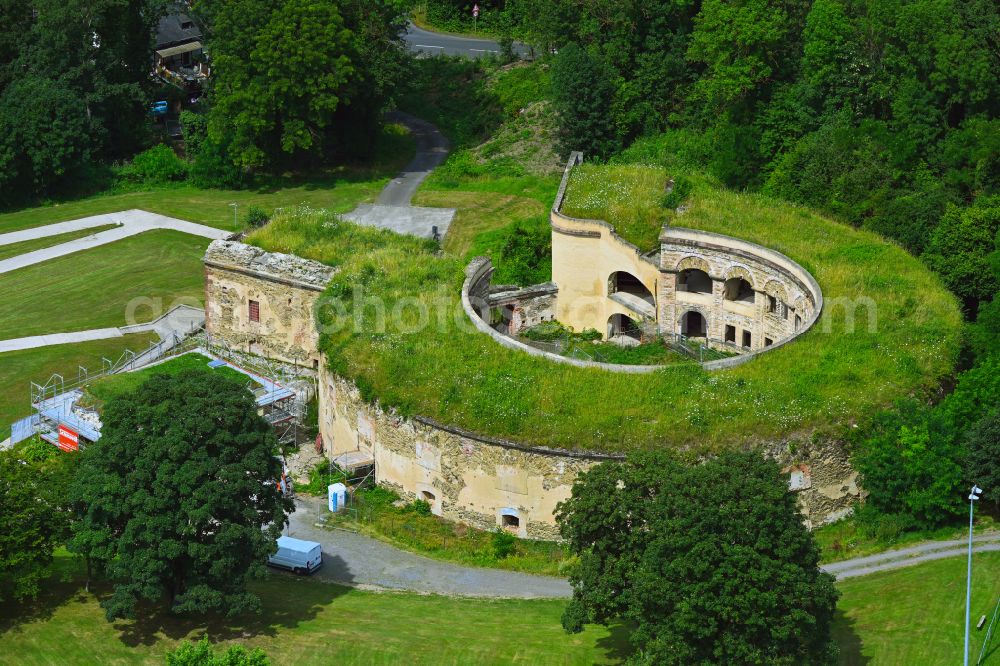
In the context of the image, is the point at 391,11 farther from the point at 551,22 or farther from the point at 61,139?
the point at 61,139

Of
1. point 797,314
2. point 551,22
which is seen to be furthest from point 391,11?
point 797,314

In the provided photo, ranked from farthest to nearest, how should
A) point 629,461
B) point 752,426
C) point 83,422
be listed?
point 83,422
point 752,426
point 629,461

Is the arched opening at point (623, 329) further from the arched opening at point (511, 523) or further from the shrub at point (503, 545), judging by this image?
the shrub at point (503, 545)

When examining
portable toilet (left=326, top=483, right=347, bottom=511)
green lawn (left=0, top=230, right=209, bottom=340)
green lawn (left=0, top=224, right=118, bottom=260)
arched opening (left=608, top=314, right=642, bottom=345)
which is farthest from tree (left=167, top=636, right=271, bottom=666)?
green lawn (left=0, top=224, right=118, bottom=260)

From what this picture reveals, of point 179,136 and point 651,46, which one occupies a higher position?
point 651,46

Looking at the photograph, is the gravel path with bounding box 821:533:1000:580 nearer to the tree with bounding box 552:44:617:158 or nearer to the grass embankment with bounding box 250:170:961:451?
the grass embankment with bounding box 250:170:961:451

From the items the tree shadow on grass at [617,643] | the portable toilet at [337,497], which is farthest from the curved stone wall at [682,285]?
the tree shadow on grass at [617,643]
